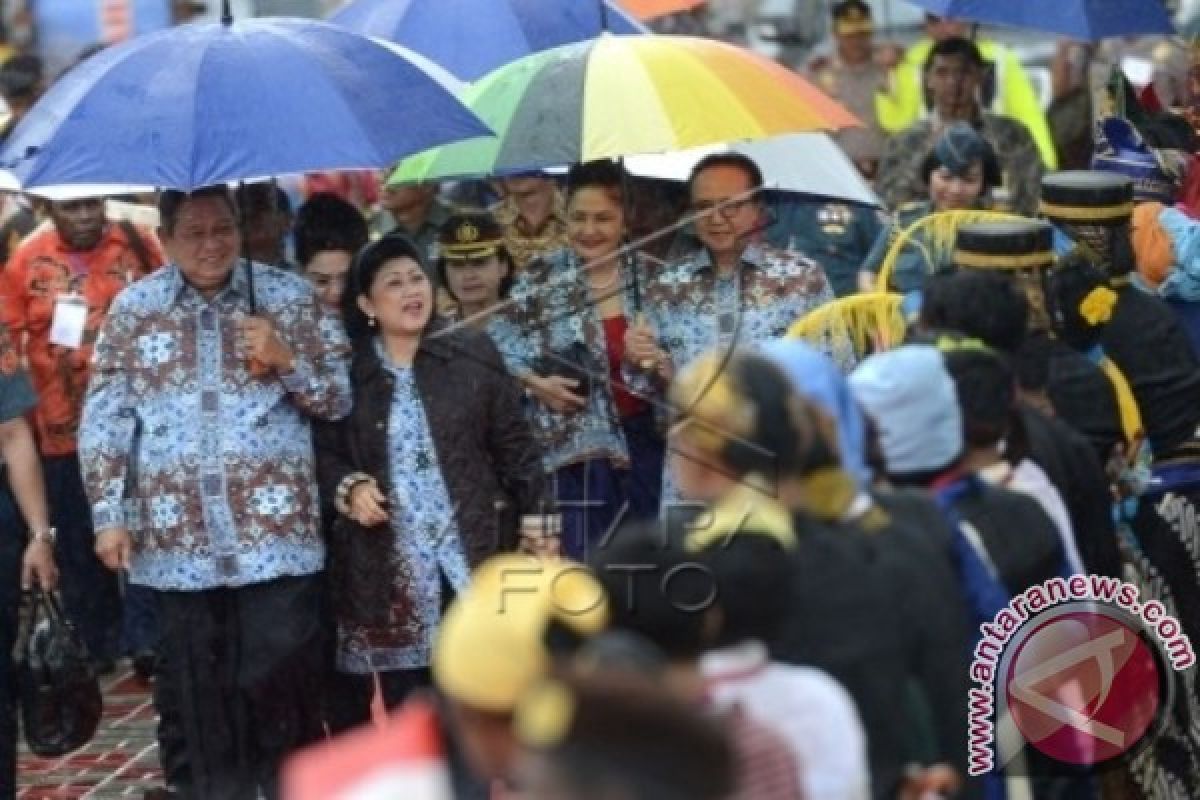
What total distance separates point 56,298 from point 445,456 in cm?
341

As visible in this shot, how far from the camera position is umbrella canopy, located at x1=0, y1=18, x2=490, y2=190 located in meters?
8.62

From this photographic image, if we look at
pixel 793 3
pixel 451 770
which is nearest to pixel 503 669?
pixel 451 770

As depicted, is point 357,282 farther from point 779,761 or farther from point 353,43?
point 779,761

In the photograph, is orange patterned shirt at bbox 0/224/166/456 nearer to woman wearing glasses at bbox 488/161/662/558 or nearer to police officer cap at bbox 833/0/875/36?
woman wearing glasses at bbox 488/161/662/558

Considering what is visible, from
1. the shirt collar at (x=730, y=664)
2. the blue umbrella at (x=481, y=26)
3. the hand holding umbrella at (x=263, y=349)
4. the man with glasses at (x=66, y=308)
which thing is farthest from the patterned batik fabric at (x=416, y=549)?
the shirt collar at (x=730, y=664)

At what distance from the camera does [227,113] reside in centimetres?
874

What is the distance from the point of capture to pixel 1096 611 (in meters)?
7.71

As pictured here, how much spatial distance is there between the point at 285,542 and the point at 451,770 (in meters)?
3.88

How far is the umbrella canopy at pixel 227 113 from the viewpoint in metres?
8.62

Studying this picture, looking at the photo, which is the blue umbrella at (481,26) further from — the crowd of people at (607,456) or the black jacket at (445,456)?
the black jacket at (445,456)

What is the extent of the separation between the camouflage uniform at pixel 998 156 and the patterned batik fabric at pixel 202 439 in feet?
14.4

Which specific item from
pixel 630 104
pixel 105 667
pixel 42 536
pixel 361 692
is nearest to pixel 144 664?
pixel 105 667

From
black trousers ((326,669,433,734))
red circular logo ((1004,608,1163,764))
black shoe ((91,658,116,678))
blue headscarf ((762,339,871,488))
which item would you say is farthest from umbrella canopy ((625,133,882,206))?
blue headscarf ((762,339,871,488))

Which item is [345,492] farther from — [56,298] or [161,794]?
[56,298]
